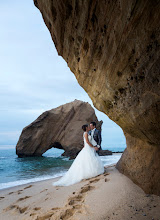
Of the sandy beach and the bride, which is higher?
the bride

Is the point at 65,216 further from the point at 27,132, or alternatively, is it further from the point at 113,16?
the point at 27,132

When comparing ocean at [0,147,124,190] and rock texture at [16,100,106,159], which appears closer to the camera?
ocean at [0,147,124,190]

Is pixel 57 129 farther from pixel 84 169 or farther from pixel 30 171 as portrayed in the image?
pixel 84 169

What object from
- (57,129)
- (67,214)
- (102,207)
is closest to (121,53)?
(102,207)

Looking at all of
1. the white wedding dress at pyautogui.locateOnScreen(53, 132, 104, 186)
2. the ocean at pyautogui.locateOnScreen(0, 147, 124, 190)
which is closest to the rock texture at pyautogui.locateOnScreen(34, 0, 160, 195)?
the white wedding dress at pyautogui.locateOnScreen(53, 132, 104, 186)

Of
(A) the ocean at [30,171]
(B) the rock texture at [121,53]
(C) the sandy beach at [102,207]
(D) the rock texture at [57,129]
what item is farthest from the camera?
(D) the rock texture at [57,129]

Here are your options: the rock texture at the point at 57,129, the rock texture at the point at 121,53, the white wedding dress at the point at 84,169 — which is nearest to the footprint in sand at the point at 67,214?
the rock texture at the point at 121,53

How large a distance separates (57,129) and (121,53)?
66.5 feet

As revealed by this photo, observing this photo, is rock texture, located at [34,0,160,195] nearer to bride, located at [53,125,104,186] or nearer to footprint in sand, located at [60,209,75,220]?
footprint in sand, located at [60,209,75,220]

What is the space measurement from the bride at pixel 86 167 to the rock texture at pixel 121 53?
1.70 meters

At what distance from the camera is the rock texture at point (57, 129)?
2077cm

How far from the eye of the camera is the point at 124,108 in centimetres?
281

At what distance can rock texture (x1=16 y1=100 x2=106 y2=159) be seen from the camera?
818 inches

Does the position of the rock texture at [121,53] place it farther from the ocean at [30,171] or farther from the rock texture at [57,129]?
the rock texture at [57,129]
